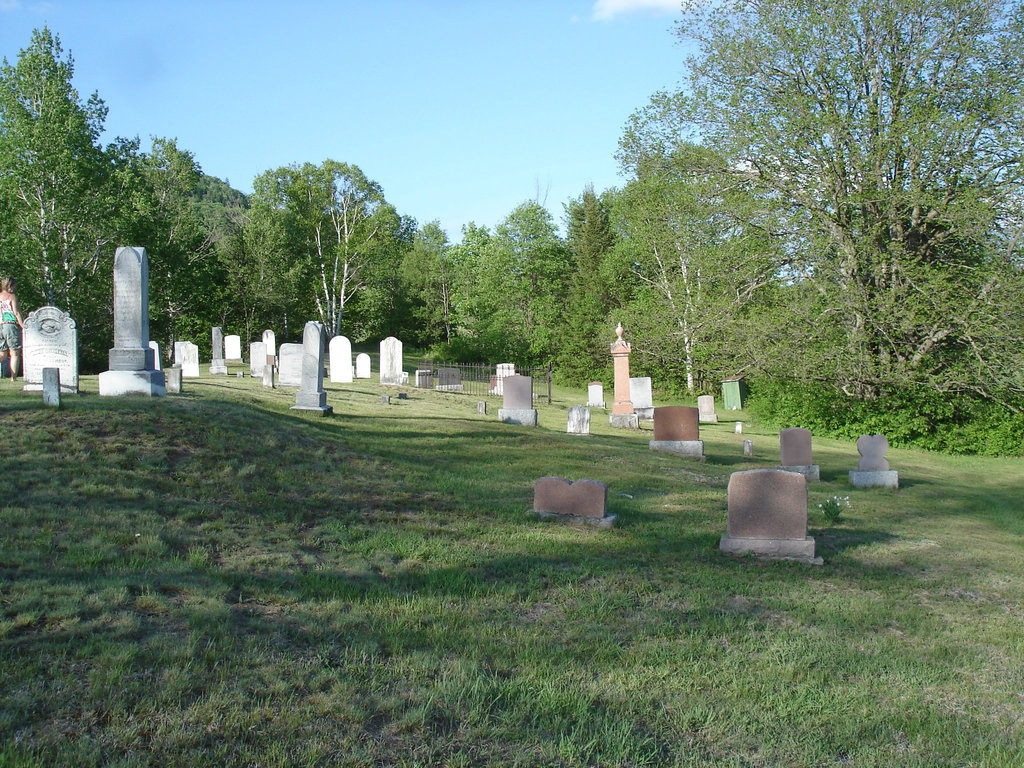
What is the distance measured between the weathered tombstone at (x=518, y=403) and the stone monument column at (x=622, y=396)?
11.4 feet

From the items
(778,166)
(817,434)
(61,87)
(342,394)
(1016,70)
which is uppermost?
(61,87)

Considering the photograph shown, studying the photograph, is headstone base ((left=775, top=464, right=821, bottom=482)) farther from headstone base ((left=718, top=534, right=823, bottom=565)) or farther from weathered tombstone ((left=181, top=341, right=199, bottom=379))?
weathered tombstone ((left=181, top=341, right=199, bottom=379))

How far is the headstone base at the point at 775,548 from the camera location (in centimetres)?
720

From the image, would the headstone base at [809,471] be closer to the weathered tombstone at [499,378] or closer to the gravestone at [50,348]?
the gravestone at [50,348]

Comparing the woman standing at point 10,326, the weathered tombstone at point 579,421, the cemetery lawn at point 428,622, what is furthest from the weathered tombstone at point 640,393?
the woman standing at point 10,326

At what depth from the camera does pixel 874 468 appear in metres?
13.7

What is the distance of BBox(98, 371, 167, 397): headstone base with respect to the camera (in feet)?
34.9

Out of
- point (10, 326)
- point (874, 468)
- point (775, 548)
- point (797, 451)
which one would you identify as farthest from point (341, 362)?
point (775, 548)

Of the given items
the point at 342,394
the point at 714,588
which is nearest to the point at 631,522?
the point at 714,588

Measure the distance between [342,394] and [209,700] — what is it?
620 inches

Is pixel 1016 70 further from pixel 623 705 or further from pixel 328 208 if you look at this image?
pixel 328 208

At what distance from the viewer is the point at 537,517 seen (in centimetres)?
797

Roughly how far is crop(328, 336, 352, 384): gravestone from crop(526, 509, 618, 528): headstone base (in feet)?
55.0

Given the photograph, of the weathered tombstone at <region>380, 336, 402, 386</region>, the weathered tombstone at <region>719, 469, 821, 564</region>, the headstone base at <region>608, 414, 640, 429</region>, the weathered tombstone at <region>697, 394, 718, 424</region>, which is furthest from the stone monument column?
the weathered tombstone at <region>719, 469, 821, 564</region>
